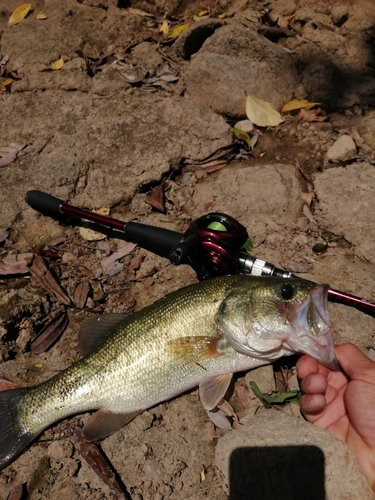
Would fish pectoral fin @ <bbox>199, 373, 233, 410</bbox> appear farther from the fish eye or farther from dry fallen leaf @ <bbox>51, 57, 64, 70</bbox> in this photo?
dry fallen leaf @ <bbox>51, 57, 64, 70</bbox>

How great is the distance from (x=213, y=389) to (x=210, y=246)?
1064 mm

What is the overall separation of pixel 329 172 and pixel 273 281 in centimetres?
183

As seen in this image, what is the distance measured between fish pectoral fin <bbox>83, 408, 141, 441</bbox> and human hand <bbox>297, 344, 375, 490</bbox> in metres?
1.31

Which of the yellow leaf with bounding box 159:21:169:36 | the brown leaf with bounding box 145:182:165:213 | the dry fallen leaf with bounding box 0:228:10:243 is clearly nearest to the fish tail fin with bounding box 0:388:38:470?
the dry fallen leaf with bounding box 0:228:10:243

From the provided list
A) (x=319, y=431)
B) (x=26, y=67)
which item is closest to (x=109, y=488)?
(x=319, y=431)

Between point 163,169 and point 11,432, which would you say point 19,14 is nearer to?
point 163,169

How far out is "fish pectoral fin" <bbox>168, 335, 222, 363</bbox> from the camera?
329 cm

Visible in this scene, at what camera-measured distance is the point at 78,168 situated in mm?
4676

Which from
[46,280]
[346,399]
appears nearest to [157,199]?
[46,280]

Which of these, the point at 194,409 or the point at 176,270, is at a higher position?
the point at 176,270

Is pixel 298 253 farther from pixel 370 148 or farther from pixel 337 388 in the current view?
pixel 370 148

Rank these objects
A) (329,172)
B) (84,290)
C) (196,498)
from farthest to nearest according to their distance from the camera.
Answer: (329,172)
(84,290)
(196,498)

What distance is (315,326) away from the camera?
3.06m

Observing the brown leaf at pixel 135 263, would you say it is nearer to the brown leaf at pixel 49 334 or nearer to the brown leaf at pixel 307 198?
the brown leaf at pixel 49 334
